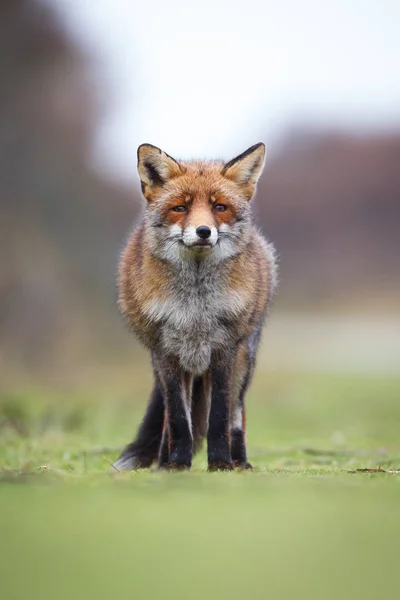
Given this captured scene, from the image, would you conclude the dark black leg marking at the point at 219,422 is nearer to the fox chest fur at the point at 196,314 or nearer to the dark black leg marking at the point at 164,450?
the fox chest fur at the point at 196,314

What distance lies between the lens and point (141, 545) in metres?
3.94

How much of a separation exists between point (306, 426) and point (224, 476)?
230 inches

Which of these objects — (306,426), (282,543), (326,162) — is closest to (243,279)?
(282,543)

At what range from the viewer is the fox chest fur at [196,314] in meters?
6.82

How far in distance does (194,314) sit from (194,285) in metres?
0.20

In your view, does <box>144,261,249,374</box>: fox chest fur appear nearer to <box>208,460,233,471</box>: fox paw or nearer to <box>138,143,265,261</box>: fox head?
<box>138,143,265,261</box>: fox head

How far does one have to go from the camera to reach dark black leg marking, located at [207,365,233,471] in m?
6.79

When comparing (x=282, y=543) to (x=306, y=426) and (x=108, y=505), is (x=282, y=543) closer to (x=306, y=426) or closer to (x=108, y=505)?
(x=108, y=505)

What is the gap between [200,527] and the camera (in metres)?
4.26

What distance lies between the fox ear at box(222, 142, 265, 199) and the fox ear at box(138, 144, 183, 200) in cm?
34

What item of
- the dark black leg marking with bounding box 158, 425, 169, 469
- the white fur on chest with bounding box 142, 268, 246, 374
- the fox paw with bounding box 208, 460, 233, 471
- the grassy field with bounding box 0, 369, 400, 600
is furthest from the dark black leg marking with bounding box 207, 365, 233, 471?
the dark black leg marking with bounding box 158, 425, 169, 469

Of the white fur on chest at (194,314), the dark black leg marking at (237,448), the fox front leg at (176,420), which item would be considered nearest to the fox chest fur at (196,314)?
the white fur on chest at (194,314)

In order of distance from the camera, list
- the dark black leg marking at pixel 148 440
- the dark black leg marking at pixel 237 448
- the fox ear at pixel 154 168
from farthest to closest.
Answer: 1. the dark black leg marking at pixel 148 440
2. the dark black leg marking at pixel 237 448
3. the fox ear at pixel 154 168
